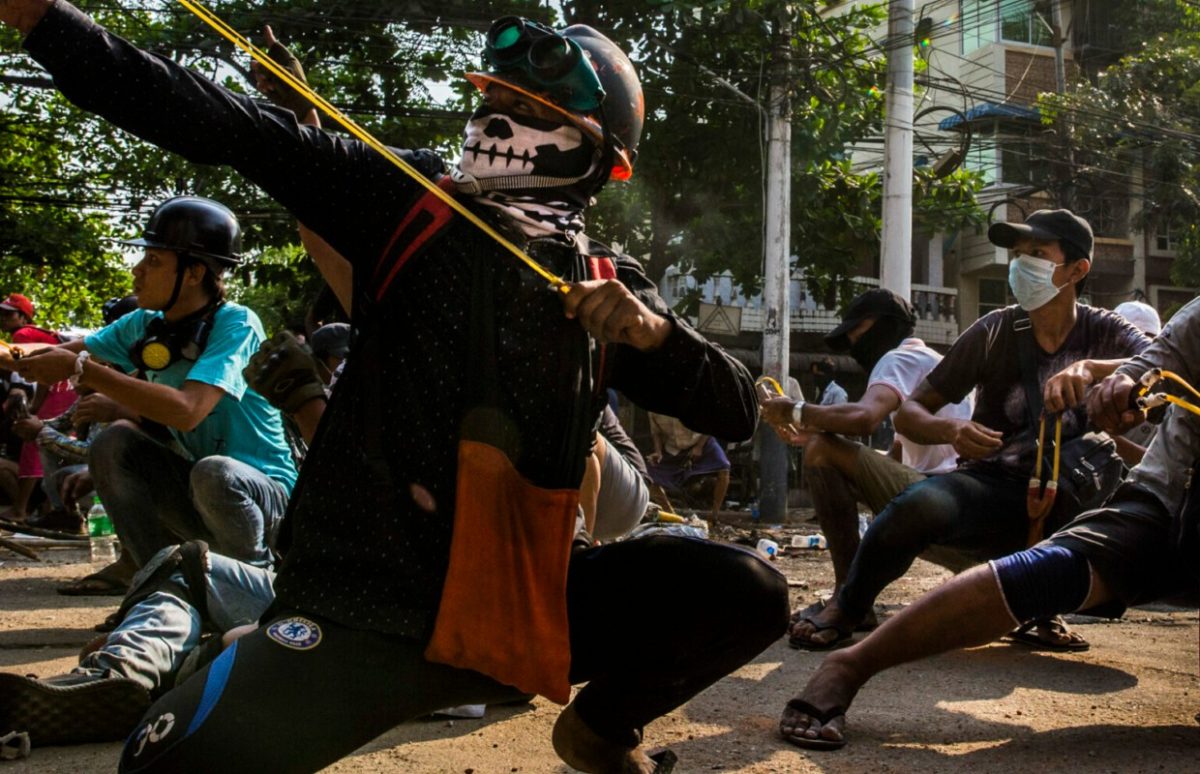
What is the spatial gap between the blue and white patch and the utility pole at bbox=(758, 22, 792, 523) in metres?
13.6

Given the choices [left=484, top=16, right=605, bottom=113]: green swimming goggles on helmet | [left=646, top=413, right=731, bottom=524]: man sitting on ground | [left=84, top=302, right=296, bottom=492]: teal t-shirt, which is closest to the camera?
[left=484, top=16, right=605, bottom=113]: green swimming goggles on helmet

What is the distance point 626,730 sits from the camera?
9.21ft

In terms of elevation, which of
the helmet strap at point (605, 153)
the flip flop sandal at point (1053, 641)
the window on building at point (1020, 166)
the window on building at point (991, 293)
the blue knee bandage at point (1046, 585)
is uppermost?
the window on building at point (1020, 166)

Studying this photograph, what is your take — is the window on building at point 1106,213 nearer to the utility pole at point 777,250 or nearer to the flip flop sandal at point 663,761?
the utility pole at point 777,250

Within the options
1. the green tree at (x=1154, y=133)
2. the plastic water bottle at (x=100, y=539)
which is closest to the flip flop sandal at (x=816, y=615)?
the plastic water bottle at (x=100, y=539)

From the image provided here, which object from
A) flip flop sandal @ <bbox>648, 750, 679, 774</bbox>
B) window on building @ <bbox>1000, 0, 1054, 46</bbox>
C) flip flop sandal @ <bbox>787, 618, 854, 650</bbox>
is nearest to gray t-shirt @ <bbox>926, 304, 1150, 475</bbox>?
flip flop sandal @ <bbox>787, 618, 854, 650</bbox>

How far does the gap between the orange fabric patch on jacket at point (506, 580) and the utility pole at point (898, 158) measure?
1208cm

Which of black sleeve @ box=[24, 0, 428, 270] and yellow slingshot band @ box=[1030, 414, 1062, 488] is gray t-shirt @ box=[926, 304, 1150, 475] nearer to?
yellow slingshot band @ box=[1030, 414, 1062, 488]

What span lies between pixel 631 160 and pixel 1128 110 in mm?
25128

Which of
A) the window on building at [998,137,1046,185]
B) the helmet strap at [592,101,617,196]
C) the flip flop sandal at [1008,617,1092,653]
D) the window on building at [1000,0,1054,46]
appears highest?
the window on building at [1000,0,1054,46]

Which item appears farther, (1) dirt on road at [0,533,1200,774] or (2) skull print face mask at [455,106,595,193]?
(1) dirt on road at [0,533,1200,774]

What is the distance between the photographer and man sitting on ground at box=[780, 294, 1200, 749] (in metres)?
3.72

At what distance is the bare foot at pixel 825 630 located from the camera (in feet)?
17.4

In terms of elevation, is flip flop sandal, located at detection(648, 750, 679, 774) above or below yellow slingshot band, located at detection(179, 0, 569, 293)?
below
